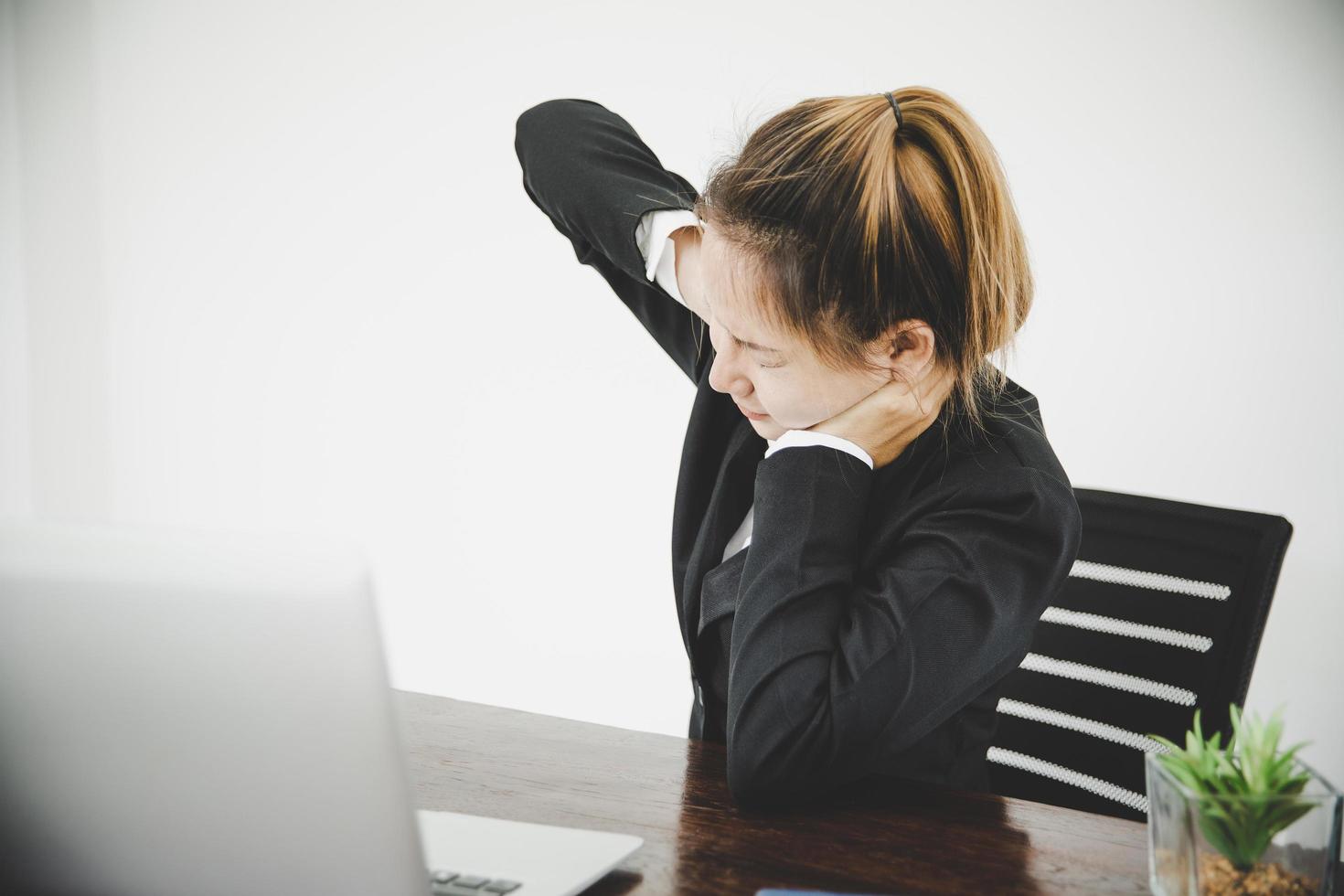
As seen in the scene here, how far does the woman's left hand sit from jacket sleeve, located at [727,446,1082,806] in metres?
0.04

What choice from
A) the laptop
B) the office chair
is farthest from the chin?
the laptop

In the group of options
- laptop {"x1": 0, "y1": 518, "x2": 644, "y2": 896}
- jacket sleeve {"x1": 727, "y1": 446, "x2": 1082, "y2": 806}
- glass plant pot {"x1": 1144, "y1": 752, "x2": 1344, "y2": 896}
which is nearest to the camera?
laptop {"x1": 0, "y1": 518, "x2": 644, "y2": 896}

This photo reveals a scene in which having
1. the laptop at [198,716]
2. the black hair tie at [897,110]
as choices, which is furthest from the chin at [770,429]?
the laptop at [198,716]

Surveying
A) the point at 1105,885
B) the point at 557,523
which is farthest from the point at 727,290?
the point at 557,523

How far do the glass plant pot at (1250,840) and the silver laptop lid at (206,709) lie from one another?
19.5 inches

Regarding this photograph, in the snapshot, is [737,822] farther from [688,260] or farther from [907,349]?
[688,260]

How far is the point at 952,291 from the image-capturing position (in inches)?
41.3

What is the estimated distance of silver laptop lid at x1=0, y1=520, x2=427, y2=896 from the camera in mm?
531

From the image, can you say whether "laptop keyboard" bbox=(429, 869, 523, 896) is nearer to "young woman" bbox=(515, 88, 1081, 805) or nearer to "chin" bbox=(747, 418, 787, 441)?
"young woman" bbox=(515, 88, 1081, 805)

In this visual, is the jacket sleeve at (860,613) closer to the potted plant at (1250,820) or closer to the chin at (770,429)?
the chin at (770,429)

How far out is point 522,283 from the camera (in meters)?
2.54

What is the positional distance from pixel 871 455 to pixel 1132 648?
0.47m

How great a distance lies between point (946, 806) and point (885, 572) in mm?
225

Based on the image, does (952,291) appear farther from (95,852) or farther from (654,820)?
(95,852)
